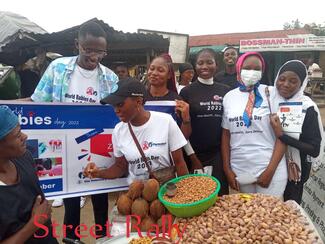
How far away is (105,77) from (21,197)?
1.55m

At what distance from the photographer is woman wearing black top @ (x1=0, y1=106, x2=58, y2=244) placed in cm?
184

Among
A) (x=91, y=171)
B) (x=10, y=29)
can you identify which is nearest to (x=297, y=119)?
(x=91, y=171)

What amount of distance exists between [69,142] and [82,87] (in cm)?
54

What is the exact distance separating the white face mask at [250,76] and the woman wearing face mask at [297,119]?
7.6 inches

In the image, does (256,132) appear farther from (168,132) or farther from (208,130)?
(168,132)

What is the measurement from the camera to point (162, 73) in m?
3.05

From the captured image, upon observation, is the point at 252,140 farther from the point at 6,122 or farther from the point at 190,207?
the point at 6,122

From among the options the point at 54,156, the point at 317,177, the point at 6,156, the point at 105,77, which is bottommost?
the point at 317,177

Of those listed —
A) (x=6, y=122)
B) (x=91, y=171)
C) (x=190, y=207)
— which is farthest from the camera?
(x=91, y=171)

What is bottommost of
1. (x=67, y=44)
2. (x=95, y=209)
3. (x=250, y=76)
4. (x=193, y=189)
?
(x=95, y=209)

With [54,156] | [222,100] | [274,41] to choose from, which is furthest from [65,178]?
[274,41]

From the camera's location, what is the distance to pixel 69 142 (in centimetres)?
290

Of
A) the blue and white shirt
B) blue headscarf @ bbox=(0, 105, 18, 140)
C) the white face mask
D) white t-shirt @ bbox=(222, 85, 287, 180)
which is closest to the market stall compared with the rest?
white t-shirt @ bbox=(222, 85, 287, 180)

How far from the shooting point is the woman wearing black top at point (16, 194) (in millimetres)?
1839
